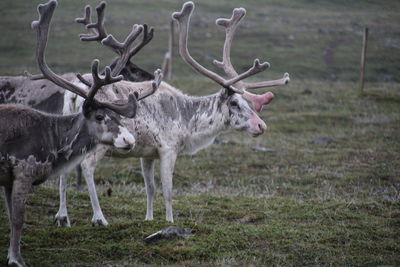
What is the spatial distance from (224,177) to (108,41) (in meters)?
5.81

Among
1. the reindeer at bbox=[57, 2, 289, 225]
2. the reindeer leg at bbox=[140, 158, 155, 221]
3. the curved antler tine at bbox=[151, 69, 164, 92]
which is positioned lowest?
the reindeer leg at bbox=[140, 158, 155, 221]

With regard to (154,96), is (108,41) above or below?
above

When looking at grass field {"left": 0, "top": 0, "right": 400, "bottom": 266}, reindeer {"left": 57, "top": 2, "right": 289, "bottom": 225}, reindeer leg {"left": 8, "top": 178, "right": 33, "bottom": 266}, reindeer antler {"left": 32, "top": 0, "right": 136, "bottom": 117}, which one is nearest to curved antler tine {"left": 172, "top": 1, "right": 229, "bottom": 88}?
reindeer {"left": 57, "top": 2, "right": 289, "bottom": 225}

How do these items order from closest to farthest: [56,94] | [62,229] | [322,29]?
[62,229] → [56,94] → [322,29]

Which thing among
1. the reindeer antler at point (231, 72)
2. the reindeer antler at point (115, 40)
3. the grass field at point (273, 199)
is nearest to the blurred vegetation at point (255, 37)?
the grass field at point (273, 199)

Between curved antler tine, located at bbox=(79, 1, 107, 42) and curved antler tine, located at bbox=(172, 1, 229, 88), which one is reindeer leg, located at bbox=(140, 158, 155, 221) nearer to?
curved antler tine, located at bbox=(172, 1, 229, 88)

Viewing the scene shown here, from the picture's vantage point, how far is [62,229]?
8180 millimetres

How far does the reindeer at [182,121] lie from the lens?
9250mm

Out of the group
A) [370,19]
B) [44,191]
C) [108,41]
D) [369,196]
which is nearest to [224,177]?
[369,196]

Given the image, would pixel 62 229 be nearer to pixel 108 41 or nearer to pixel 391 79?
pixel 108 41

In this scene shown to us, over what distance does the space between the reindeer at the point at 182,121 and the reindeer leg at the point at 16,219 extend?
2.13 meters

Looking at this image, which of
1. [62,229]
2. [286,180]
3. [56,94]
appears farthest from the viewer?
[286,180]

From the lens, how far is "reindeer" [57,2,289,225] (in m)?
9.25

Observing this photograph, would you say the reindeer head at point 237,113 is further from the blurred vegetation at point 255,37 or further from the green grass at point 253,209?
the blurred vegetation at point 255,37
